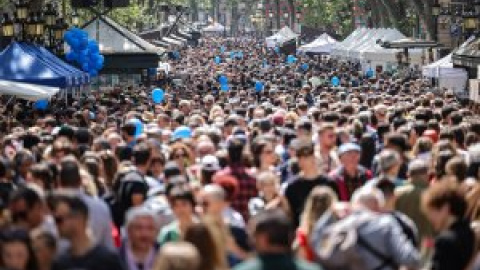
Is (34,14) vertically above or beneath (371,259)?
above

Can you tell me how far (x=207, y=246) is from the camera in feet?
26.5

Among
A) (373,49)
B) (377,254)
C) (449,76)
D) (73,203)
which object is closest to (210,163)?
(377,254)

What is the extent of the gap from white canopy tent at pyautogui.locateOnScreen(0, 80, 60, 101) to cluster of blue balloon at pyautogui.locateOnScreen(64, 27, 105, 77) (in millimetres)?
8452

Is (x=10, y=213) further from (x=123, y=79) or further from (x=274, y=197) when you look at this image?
(x=123, y=79)

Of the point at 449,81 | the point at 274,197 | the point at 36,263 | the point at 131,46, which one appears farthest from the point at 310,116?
the point at 131,46

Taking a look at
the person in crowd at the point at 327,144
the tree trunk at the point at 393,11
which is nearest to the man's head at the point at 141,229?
the person in crowd at the point at 327,144

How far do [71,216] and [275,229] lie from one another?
170 centimetres

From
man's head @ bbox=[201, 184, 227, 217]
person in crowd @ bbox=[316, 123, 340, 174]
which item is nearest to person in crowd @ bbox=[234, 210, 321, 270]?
man's head @ bbox=[201, 184, 227, 217]

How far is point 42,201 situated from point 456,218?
108 inches

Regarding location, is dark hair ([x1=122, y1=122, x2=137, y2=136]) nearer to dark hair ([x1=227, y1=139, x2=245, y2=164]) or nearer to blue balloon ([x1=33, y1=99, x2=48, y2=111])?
dark hair ([x1=227, y1=139, x2=245, y2=164])

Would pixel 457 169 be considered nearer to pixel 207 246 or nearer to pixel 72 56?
pixel 207 246

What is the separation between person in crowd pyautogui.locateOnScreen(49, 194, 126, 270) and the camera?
8.40 meters

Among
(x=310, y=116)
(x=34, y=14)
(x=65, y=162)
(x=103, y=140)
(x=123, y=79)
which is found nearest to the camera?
(x=65, y=162)

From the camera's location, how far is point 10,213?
392 inches
